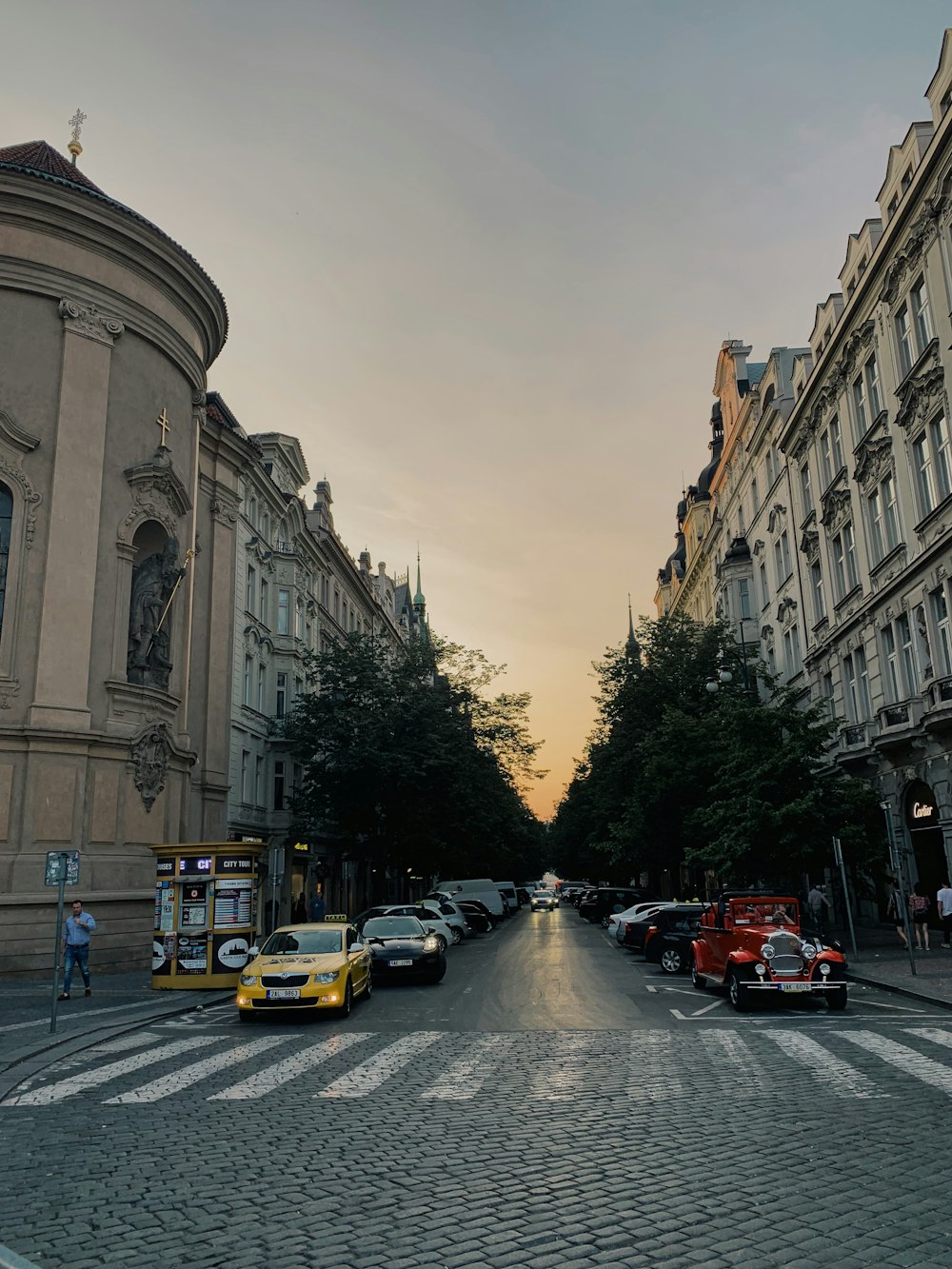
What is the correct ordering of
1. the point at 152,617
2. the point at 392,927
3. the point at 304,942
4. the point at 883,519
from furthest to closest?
the point at 883,519
the point at 152,617
the point at 392,927
the point at 304,942

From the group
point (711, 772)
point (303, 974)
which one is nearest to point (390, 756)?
point (711, 772)

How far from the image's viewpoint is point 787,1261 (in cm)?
518

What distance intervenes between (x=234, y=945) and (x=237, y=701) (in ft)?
64.7

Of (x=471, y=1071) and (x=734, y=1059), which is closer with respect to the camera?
(x=471, y=1071)

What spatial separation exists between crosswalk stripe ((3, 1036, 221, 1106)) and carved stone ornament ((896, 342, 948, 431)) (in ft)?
69.5

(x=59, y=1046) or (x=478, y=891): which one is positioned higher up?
(x=478, y=891)

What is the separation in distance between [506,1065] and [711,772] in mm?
25943

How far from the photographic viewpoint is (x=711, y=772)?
36.0 m

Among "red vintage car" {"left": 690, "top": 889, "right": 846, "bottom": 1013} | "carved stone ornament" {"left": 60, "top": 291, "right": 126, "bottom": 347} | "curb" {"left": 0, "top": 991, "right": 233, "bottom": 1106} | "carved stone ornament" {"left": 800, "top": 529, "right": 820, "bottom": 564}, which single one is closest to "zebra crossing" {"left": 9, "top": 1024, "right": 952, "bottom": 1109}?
"curb" {"left": 0, "top": 991, "right": 233, "bottom": 1106}

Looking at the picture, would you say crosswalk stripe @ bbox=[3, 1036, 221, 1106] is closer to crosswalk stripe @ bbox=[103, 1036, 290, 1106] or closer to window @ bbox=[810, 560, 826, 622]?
crosswalk stripe @ bbox=[103, 1036, 290, 1106]

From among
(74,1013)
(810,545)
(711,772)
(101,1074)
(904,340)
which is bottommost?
(101,1074)

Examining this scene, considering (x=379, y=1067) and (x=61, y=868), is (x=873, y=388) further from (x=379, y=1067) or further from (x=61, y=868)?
(x=379, y=1067)

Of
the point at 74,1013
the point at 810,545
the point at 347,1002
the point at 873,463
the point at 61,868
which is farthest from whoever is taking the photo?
the point at 810,545

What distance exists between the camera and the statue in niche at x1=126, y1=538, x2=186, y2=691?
87.4 feet
